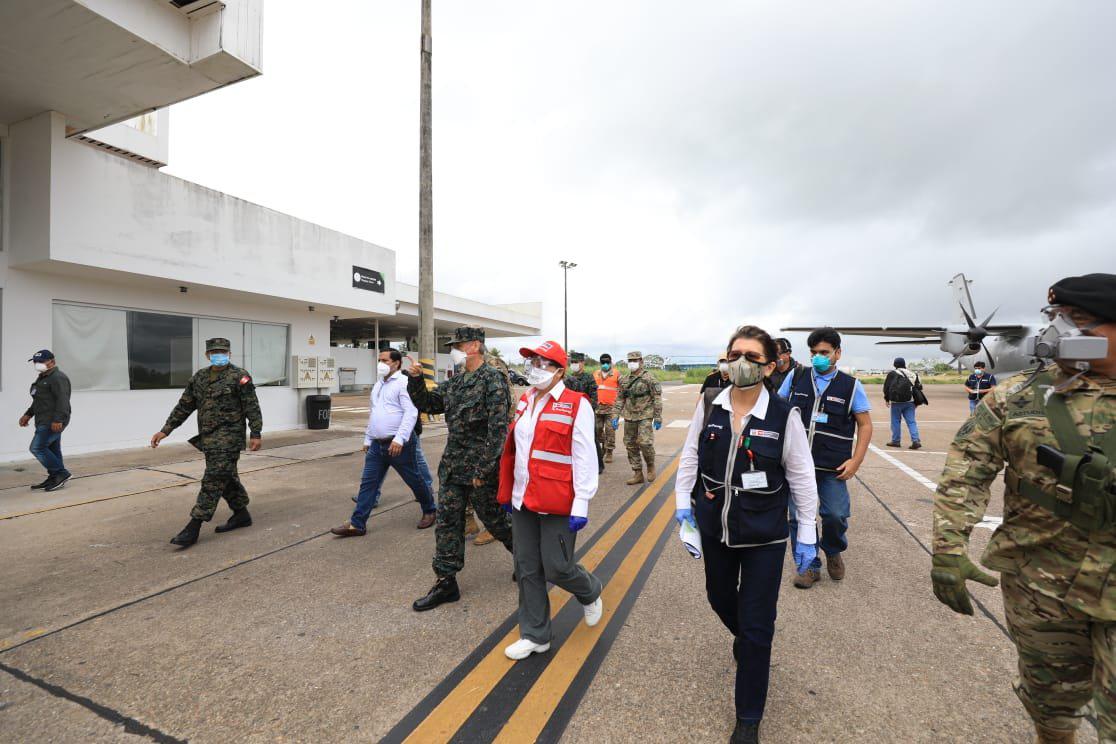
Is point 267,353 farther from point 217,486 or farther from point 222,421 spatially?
point 217,486

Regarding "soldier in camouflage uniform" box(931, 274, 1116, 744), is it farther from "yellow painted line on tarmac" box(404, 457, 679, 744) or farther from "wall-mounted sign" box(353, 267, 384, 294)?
"wall-mounted sign" box(353, 267, 384, 294)

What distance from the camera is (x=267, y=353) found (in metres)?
13.4

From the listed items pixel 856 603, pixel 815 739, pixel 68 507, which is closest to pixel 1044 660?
pixel 815 739

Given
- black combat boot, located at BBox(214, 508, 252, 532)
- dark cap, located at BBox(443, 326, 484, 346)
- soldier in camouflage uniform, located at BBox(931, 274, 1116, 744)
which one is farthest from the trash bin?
soldier in camouflage uniform, located at BBox(931, 274, 1116, 744)

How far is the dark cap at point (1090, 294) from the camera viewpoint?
167cm

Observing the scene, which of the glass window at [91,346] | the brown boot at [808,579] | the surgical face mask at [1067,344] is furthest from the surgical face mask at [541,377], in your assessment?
the glass window at [91,346]

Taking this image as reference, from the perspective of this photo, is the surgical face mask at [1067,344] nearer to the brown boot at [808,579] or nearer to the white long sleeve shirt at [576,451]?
the white long sleeve shirt at [576,451]

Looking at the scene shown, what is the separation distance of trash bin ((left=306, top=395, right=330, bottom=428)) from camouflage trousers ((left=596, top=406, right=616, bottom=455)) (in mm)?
8385

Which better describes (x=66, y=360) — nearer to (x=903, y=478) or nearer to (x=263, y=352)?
(x=263, y=352)

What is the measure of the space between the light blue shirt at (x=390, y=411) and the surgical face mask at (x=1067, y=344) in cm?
455

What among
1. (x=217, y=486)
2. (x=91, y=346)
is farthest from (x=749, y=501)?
(x=91, y=346)

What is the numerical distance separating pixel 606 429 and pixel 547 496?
5861 mm

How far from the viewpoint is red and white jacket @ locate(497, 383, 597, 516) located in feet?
9.62

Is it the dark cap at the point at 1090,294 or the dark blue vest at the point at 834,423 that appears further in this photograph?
the dark blue vest at the point at 834,423
